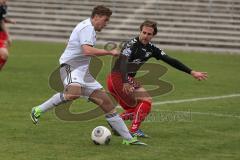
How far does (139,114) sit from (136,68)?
2.71ft

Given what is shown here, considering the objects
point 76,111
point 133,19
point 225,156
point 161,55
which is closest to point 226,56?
point 133,19

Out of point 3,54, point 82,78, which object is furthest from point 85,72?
point 3,54

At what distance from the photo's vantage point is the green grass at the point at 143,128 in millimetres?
9359

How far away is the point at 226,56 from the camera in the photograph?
29969 mm

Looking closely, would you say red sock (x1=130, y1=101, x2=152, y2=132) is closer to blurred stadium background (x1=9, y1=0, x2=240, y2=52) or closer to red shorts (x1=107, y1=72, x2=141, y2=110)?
red shorts (x1=107, y1=72, x2=141, y2=110)

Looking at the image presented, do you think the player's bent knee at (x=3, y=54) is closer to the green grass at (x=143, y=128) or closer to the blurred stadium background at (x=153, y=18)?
the green grass at (x=143, y=128)

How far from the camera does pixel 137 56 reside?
11141mm

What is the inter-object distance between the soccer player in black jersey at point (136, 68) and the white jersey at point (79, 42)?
2.32 ft

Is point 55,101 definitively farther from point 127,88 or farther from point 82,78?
point 127,88

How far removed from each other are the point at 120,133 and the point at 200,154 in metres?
1.29

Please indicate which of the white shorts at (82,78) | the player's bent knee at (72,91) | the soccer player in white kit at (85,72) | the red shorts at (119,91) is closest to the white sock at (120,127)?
the soccer player in white kit at (85,72)

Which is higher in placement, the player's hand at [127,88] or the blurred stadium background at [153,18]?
the player's hand at [127,88]

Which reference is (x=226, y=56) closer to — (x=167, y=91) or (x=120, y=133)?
(x=167, y=91)

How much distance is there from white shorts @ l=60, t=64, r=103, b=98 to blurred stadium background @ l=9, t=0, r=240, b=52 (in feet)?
72.8
